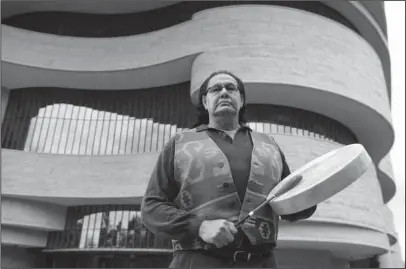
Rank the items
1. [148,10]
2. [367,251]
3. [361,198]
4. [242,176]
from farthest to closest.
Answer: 1. [148,10]
2. [367,251]
3. [361,198]
4. [242,176]

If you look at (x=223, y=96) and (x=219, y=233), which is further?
(x=223, y=96)

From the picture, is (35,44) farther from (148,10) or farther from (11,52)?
(148,10)

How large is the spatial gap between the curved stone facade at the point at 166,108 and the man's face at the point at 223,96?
9.56 metres

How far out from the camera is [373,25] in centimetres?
1695

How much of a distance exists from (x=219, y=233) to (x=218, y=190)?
0.33 metres

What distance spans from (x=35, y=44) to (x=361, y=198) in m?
13.5

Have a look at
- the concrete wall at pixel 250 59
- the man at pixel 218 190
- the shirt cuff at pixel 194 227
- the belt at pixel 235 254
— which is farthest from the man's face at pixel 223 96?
the concrete wall at pixel 250 59

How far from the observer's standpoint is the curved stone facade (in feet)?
40.1

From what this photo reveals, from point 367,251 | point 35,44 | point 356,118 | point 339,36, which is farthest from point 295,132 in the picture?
point 35,44

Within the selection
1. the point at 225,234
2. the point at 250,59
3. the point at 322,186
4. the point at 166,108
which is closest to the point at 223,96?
the point at 322,186

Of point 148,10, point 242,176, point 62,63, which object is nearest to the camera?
point 242,176

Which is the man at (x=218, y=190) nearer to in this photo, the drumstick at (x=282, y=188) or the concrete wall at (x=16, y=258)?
the drumstick at (x=282, y=188)

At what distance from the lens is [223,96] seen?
2.22m

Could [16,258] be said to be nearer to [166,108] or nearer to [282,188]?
[166,108]
